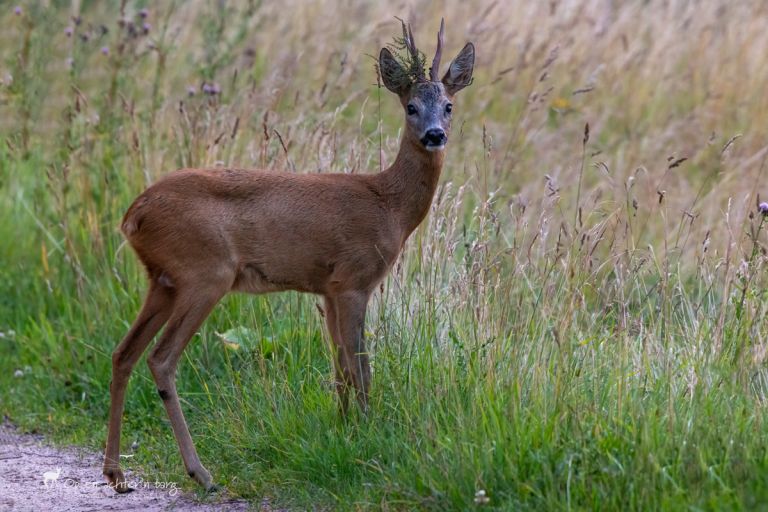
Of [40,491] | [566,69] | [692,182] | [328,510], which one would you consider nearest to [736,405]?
[328,510]

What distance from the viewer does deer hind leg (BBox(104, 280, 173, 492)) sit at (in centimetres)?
528

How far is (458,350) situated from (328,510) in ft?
3.39

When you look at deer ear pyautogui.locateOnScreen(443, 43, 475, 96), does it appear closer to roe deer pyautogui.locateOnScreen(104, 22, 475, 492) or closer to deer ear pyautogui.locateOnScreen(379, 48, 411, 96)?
roe deer pyautogui.locateOnScreen(104, 22, 475, 492)

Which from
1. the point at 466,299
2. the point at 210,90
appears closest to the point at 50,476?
the point at 466,299

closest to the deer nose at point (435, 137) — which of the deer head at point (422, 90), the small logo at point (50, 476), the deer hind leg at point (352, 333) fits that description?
the deer head at point (422, 90)

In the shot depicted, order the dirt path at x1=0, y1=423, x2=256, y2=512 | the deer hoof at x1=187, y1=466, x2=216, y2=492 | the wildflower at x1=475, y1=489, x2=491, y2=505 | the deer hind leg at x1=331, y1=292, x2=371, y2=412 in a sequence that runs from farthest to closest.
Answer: the deer hind leg at x1=331, y1=292, x2=371, y2=412 → the deer hoof at x1=187, y1=466, x2=216, y2=492 → the dirt path at x1=0, y1=423, x2=256, y2=512 → the wildflower at x1=475, y1=489, x2=491, y2=505

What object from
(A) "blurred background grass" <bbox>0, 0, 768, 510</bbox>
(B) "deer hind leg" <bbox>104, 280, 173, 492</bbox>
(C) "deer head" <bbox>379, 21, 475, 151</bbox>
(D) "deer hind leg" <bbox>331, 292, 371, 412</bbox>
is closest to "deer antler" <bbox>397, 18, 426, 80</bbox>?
(C) "deer head" <bbox>379, 21, 475, 151</bbox>

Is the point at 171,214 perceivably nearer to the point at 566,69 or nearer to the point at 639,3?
the point at 566,69

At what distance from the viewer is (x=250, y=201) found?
5332mm

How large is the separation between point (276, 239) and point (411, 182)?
77 cm

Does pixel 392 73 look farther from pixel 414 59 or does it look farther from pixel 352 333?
pixel 352 333

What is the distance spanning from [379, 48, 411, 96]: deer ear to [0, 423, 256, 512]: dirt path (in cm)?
216

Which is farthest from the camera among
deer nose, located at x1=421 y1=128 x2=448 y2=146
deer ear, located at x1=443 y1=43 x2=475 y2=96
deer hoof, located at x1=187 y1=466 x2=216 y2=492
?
deer ear, located at x1=443 y1=43 x2=475 y2=96

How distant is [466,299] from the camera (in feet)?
17.7
